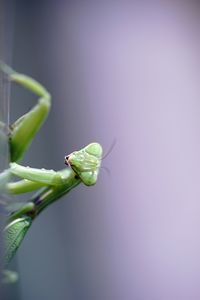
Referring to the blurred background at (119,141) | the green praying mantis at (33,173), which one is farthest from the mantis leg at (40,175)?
the blurred background at (119,141)

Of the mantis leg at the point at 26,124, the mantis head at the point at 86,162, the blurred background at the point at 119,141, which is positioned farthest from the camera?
the blurred background at the point at 119,141

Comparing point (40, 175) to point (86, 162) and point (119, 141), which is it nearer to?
point (86, 162)

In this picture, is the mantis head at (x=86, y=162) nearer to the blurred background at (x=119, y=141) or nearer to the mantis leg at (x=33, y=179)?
the mantis leg at (x=33, y=179)

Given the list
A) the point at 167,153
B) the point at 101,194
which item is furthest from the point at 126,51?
the point at 101,194

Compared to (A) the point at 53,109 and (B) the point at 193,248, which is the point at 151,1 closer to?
(A) the point at 53,109

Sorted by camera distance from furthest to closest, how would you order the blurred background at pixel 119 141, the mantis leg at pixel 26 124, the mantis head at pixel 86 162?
the blurred background at pixel 119 141 → the mantis head at pixel 86 162 → the mantis leg at pixel 26 124

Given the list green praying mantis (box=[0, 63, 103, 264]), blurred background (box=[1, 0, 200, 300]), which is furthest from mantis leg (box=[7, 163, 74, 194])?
blurred background (box=[1, 0, 200, 300])

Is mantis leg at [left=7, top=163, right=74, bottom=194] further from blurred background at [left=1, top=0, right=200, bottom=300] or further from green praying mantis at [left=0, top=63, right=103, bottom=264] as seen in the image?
blurred background at [left=1, top=0, right=200, bottom=300]
